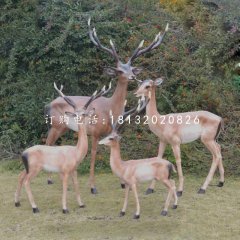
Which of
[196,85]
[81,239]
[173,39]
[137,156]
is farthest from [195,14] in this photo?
[81,239]


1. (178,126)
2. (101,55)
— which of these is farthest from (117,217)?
(101,55)

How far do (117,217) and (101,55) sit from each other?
14.6 ft

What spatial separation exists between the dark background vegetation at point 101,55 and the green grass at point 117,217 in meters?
1.98

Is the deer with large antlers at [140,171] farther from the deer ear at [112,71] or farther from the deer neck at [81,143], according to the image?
the deer ear at [112,71]

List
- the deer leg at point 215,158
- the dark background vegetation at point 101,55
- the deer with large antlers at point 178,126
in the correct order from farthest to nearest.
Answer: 1. the dark background vegetation at point 101,55
2. the deer leg at point 215,158
3. the deer with large antlers at point 178,126

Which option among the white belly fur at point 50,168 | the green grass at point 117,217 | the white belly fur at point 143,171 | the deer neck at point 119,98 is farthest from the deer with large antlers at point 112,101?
the white belly fur at point 143,171

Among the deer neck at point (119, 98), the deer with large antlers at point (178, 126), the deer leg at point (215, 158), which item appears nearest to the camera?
the deer with large antlers at point (178, 126)

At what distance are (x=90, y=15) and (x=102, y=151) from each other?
253cm

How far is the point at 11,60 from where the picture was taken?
991cm

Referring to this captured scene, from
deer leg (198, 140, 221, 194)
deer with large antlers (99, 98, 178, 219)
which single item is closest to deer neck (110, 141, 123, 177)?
deer with large antlers (99, 98, 178, 219)

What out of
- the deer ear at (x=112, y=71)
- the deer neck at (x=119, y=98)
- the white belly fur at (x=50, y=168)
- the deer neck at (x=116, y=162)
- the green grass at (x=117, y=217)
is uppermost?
the deer ear at (x=112, y=71)

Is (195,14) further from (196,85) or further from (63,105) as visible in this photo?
(63,105)

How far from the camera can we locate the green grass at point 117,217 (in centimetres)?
568

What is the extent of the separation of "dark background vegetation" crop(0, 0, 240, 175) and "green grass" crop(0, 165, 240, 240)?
198 cm
